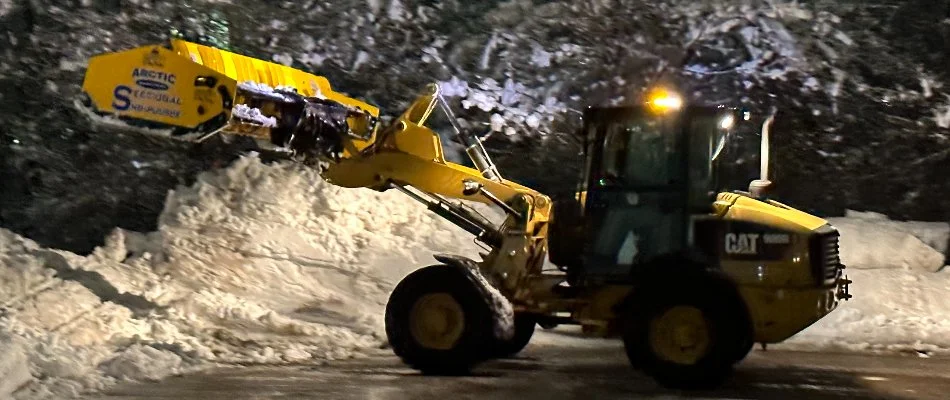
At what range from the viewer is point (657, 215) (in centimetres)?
693

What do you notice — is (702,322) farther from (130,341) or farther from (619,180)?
(130,341)

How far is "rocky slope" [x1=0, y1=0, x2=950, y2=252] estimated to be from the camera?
12.5m

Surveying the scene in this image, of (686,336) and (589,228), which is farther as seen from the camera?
(589,228)

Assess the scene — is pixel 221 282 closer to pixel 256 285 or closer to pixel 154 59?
pixel 256 285

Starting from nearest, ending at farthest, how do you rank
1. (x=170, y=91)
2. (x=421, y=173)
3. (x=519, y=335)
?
(x=170, y=91), (x=421, y=173), (x=519, y=335)

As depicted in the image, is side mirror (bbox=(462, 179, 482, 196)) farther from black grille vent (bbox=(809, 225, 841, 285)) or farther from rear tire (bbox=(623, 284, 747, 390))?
black grille vent (bbox=(809, 225, 841, 285))

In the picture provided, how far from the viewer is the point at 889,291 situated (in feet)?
35.4

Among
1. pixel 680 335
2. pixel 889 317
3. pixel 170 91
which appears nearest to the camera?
pixel 680 335

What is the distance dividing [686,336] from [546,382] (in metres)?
1.10

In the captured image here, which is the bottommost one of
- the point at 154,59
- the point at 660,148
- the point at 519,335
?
the point at 519,335

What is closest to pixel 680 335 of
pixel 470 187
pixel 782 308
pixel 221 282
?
pixel 782 308

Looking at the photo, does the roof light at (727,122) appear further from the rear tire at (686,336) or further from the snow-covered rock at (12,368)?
the snow-covered rock at (12,368)

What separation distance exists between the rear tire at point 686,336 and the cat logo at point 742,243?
0.34 meters

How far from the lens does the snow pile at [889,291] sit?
9.66 metres
